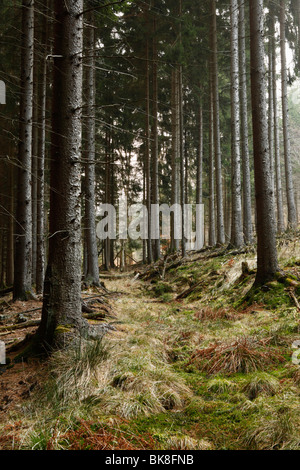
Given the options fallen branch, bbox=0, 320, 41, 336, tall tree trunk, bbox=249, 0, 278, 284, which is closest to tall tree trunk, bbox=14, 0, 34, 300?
fallen branch, bbox=0, 320, 41, 336

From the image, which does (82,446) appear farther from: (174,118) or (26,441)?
(174,118)

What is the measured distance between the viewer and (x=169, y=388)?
10.2 ft

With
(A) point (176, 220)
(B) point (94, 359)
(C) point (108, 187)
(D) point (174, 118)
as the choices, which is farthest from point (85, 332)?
(C) point (108, 187)

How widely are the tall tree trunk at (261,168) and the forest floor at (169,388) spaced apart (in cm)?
86

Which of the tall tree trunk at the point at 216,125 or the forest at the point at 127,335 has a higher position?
the tall tree trunk at the point at 216,125

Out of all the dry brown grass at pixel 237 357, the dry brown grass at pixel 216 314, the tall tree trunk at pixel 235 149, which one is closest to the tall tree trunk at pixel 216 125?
the tall tree trunk at pixel 235 149

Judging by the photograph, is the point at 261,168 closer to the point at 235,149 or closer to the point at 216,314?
the point at 216,314

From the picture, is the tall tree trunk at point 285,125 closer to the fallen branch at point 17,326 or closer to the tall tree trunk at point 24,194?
the tall tree trunk at point 24,194

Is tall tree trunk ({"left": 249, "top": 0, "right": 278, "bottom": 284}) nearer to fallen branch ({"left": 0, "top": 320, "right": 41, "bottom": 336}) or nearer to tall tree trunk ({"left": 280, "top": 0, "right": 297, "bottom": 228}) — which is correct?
fallen branch ({"left": 0, "top": 320, "right": 41, "bottom": 336})

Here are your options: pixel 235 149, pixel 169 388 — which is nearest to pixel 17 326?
pixel 169 388

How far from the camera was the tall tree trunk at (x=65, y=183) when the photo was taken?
412 centimetres

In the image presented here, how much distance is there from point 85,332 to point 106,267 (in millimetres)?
18288

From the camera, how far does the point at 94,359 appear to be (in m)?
3.44

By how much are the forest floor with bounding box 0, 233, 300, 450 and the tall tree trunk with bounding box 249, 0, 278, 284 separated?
86 cm
